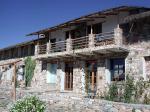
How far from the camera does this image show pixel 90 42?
20656mm

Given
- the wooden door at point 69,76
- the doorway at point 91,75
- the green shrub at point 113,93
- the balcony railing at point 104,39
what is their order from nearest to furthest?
the green shrub at point 113,93, the balcony railing at point 104,39, the doorway at point 91,75, the wooden door at point 69,76

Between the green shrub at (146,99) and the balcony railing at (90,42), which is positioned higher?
the balcony railing at (90,42)

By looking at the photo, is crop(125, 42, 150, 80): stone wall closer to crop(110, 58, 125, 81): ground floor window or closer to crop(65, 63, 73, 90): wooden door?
crop(110, 58, 125, 81): ground floor window

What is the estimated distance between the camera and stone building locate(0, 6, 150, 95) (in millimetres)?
18078

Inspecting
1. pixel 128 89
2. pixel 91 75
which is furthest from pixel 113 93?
pixel 91 75

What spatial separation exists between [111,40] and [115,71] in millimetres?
2280

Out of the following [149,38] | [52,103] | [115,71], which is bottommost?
[52,103]

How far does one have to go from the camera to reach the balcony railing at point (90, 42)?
18.6 metres

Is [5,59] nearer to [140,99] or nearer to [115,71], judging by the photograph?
[115,71]

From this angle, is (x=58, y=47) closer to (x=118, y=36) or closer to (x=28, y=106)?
(x=118, y=36)

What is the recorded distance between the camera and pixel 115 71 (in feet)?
64.6

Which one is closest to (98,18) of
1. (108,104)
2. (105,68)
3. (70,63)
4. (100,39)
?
(100,39)

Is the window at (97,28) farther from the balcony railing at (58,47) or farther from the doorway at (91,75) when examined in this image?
the balcony railing at (58,47)

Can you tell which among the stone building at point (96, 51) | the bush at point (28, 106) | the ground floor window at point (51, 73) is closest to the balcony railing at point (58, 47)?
the stone building at point (96, 51)
